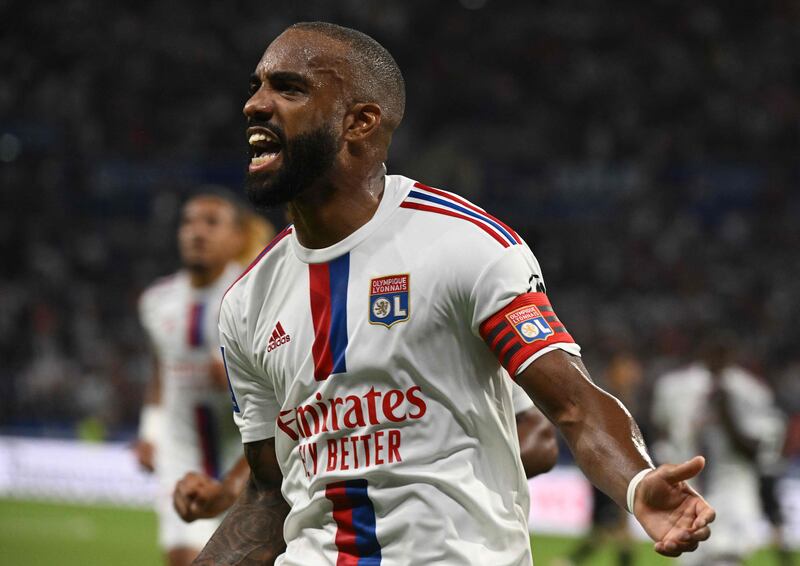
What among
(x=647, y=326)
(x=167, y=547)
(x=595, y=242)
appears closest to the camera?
(x=167, y=547)

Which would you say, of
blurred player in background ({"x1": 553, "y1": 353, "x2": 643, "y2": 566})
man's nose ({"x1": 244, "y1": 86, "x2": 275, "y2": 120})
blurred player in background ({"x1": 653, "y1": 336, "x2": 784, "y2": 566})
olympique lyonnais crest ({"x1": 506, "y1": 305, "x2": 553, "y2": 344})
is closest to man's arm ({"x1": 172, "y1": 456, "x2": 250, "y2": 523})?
man's nose ({"x1": 244, "y1": 86, "x2": 275, "y2": 120})

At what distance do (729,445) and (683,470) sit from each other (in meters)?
7.78

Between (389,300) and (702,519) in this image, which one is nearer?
(702,519)

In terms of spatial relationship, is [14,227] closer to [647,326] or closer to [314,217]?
[647,326]

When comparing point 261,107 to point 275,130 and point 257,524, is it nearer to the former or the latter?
point 275,130

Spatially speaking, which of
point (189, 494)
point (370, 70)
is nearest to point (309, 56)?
point (370, 70)

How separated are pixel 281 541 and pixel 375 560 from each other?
0.47 metres

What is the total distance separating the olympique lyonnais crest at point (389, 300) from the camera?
114 inches

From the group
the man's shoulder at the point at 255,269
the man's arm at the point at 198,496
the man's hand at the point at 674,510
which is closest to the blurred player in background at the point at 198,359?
the man's arm at the point at 198,496

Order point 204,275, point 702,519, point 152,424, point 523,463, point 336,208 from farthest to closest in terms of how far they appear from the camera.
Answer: point 152,424
point 204,275
point 523,463
point 336,208
point 702,519

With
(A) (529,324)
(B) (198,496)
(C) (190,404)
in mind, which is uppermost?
(C) (190,404)

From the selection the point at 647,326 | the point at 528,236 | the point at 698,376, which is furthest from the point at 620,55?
the point at 698,376

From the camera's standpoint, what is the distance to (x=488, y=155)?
20.7 metres

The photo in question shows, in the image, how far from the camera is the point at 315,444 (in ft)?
9.90
